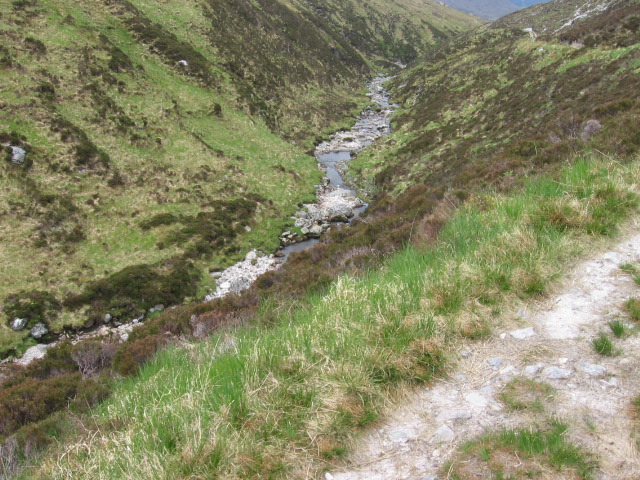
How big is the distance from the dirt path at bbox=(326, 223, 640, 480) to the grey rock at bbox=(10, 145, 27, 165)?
87.9 feet

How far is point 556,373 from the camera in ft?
13.7

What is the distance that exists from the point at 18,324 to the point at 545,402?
19.9m

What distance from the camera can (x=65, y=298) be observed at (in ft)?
59.6

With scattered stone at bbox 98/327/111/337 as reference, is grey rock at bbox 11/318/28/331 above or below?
above

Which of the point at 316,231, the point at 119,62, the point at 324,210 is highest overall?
the point at 119,62

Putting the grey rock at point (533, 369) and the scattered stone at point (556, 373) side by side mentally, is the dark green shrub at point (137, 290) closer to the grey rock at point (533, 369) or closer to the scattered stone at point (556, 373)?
the grey rock at point (533, 369)

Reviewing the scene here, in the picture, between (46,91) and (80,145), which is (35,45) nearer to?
(46,91)

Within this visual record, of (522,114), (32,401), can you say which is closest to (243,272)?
(32,401)

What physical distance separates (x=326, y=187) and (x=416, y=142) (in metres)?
9.77

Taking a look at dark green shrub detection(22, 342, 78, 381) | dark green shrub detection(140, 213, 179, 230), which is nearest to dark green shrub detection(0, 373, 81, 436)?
dark green shrub detection(22, 342, 78, 381)

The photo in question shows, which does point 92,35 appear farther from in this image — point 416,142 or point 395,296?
Result: point 395,296

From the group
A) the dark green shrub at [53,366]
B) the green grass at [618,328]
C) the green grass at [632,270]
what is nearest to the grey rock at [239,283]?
the dark green shrub at [53,366]

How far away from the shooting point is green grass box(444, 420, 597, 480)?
307 centimetres

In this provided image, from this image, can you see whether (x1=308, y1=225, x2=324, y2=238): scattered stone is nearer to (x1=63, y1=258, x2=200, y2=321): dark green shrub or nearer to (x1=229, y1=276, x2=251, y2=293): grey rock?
(x1=229, y1=276, x2=251, y2=293): grey rock
